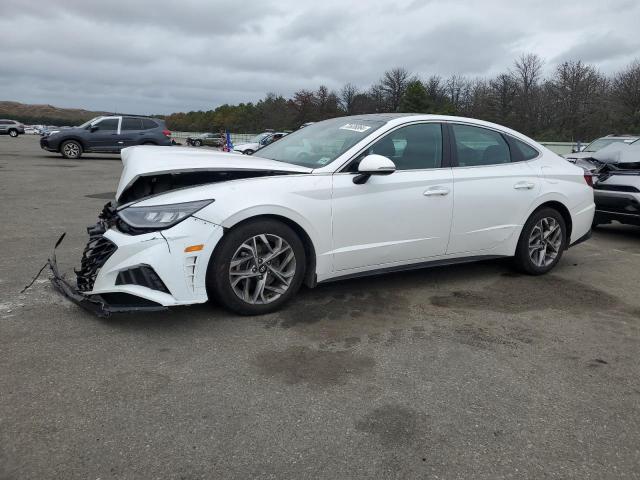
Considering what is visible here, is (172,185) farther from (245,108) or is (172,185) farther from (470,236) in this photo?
(245,108)

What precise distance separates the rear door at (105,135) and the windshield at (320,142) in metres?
15.7

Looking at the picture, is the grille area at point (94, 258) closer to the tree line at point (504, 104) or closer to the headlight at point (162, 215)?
the headlight at point (162, 215)

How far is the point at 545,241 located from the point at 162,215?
376cm

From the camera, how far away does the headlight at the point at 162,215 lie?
3.38 m

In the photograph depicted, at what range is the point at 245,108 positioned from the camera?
3519 inches

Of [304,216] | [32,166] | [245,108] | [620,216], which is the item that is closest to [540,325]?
[304,216]

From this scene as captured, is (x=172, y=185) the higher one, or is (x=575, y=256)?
(x=172, y=185)

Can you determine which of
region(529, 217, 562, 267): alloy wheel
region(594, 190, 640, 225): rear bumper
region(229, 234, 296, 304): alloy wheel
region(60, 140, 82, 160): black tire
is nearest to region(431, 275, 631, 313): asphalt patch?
region(529, 217, 562, 267): alloy wheel

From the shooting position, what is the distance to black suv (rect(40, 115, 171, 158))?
18859mm

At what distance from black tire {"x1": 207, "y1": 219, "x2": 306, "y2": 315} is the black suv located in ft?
54.3

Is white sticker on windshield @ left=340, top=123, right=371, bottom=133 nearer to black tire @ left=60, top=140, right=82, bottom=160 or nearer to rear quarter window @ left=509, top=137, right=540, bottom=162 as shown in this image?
rear quarter window @ left=509, top=137, right=540, bottom=162

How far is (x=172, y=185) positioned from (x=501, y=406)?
8.66ft

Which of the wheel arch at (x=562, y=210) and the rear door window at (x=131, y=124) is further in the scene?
the rear door window at (x=131, y=124)

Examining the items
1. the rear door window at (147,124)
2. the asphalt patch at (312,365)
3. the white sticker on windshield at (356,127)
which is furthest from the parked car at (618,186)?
the rear door window at (147,124)
